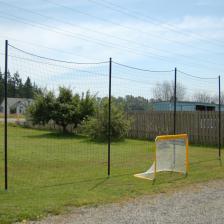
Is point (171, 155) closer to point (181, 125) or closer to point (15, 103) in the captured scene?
point (15, 103)

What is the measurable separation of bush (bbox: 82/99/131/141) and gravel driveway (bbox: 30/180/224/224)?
15.6 meters

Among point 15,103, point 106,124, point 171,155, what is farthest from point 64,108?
point 171,155

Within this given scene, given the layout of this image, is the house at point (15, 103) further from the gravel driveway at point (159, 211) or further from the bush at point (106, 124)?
the gravel driveway at point (159, 211)

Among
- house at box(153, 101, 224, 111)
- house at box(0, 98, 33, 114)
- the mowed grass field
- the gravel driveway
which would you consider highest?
house at box(153, 101, 224, 111)

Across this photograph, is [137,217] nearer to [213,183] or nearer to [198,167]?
[213,183]

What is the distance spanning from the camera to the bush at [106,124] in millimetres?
25203

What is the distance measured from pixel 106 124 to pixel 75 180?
556 inches

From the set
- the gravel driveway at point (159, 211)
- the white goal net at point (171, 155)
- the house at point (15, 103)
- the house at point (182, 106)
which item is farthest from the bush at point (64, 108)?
the gravel driveway at point (159, 211)

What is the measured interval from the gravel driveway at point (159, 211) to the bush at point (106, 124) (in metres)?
15.6

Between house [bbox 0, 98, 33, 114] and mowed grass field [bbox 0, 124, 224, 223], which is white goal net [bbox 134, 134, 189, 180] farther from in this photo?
house [bbox 0, 98, 33, 114]

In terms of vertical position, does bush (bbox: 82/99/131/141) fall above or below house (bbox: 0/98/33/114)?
below

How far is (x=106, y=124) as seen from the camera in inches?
990

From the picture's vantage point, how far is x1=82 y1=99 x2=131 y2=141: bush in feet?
82.7

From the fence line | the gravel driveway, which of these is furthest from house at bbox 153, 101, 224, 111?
the gravel driveway
